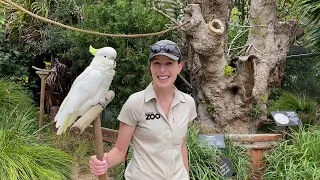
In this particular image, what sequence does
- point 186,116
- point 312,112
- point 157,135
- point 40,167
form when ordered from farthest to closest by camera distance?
point 312,112, point 40,167, point 186,116, point 157,135

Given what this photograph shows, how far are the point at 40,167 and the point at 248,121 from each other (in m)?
2.74

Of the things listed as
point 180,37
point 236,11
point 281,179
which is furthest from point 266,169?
point 236,11

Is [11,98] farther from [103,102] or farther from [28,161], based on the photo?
[103,102]

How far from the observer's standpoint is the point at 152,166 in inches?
83.8

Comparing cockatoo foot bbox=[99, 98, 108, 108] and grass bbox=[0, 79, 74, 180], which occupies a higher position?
cockatoo foot bbox=[99, 98, 108, 108]

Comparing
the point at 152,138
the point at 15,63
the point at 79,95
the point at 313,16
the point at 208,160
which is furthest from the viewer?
the point at 15,63

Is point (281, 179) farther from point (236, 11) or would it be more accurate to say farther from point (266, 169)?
point (236, 11)

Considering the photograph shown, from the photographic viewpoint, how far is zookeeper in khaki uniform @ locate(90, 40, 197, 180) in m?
2.12

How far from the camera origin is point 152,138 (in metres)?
2.14

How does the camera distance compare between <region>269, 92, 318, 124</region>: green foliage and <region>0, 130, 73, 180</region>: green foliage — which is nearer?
<region>0, 130, 73, 180</region>: green foliage

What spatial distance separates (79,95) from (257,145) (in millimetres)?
2992

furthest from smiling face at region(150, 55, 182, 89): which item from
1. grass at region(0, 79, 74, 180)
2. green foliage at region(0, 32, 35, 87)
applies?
green foliage at region(0, 32, 35, 87)

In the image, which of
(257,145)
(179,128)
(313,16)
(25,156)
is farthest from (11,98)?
(313,16)

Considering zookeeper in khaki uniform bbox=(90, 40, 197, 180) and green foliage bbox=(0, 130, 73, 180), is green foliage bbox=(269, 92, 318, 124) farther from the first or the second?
zookeeper in khaki uniform bbox=(90, 40, 197, 180)
